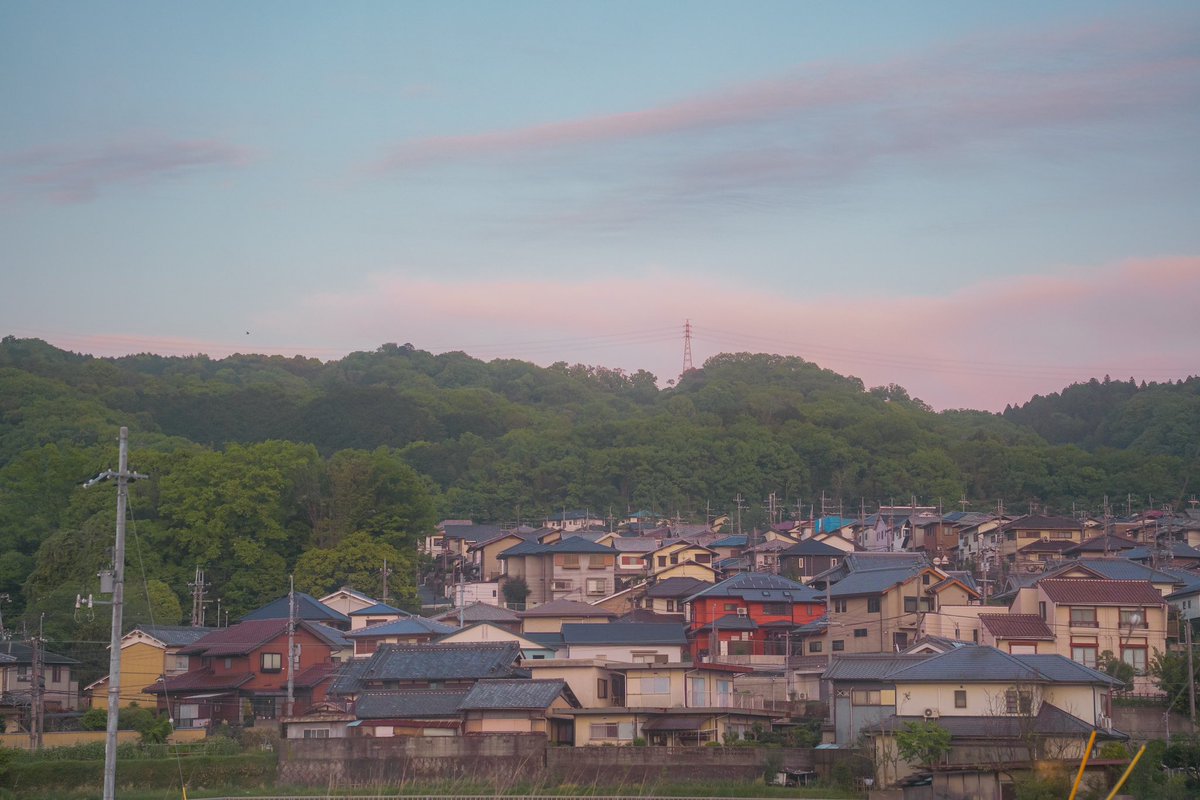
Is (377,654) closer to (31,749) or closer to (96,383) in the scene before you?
(31,749)

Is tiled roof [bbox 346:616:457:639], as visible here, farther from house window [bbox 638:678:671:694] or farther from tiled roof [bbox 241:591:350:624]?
house window [bbox 638:678:671:694]

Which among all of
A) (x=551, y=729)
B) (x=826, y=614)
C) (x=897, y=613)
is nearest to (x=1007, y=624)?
(x=897, y=613)

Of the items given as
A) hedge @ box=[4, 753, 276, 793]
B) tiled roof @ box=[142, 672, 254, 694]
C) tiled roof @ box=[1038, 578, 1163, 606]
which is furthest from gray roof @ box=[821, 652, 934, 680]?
tiled roof @ box=[142, 672, 254, 694]

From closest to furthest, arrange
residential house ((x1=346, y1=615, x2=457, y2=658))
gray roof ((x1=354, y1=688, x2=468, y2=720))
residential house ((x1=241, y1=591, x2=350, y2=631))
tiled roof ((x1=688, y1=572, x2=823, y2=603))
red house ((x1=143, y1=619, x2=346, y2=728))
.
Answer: gray roof ((x1=354, y1=688, x2=468, y2=720)) < red house ((x1=143, y1=619, x2=346, y2=728)) < residential house ((x1=346, y1=615, x2=457, y2=658)) < residential house ((x1=241, y1=591, x2=350, y2=631)) < tiled roof ((x1=688, y1=572, x2=823, y2=603))

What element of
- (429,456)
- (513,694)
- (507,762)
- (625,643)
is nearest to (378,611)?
(625,643)

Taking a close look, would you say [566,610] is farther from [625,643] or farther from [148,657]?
[148,657]

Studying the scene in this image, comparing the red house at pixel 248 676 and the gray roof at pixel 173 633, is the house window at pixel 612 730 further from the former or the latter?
the gray roof at pixel 173 633
